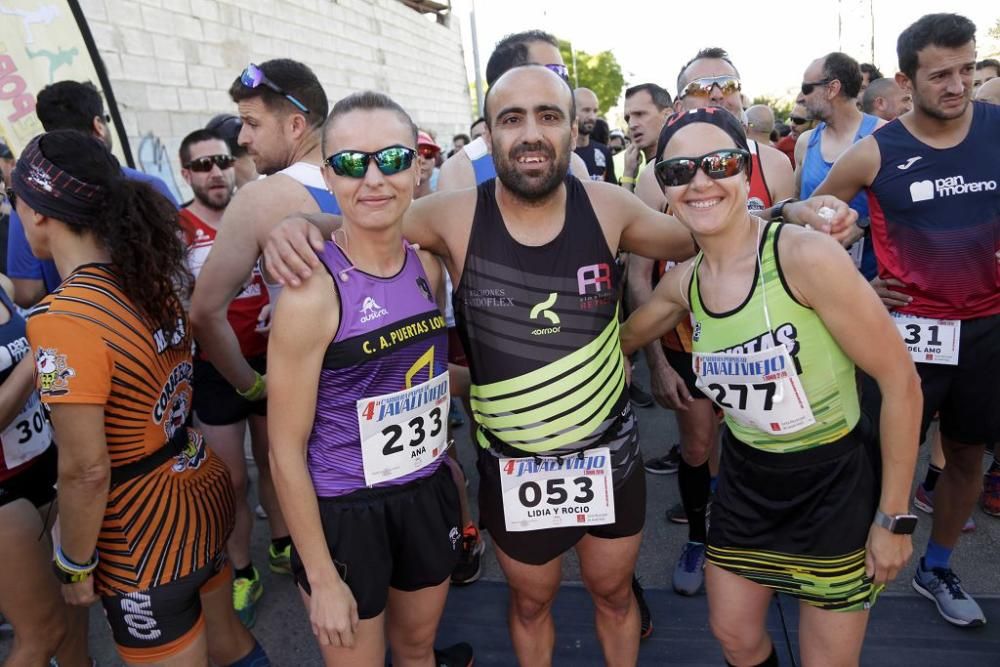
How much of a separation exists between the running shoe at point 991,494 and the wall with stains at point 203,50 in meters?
7.79

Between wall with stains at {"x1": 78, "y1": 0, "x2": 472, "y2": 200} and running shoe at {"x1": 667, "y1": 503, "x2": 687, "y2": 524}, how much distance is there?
647 cm

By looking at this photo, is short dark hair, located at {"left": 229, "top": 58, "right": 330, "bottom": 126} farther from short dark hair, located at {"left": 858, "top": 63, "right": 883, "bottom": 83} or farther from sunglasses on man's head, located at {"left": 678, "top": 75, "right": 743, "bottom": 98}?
short dark hair, located at {"left": 858, "top": 63, "right": 883, "bottom": 83}

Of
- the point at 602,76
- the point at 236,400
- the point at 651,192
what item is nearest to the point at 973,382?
the point at 651,192

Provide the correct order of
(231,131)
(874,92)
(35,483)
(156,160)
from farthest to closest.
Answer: (156,160) < (874,92) < (231,131) < (35,483)

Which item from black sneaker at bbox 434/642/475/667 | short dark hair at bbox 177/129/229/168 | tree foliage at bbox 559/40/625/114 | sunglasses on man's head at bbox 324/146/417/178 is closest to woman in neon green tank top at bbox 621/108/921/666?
sunglasses on man's head at bbox 324/146/417/178

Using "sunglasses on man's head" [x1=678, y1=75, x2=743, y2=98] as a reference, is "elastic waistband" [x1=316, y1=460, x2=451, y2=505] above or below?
below

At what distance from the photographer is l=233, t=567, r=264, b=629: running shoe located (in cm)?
312

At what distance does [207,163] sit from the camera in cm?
346

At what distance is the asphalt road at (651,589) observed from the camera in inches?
114

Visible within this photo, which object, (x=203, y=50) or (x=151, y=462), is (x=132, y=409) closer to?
(x=151, y=462)

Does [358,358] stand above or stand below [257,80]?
below

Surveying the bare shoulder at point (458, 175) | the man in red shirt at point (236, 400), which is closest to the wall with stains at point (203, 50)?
the man in red shirt at point (236, 400)

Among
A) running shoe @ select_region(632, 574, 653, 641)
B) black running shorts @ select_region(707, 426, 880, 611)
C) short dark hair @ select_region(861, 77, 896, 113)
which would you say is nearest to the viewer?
black running shorts @ select_region(707, 426, 880, 611)

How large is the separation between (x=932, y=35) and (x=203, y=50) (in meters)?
7.80
